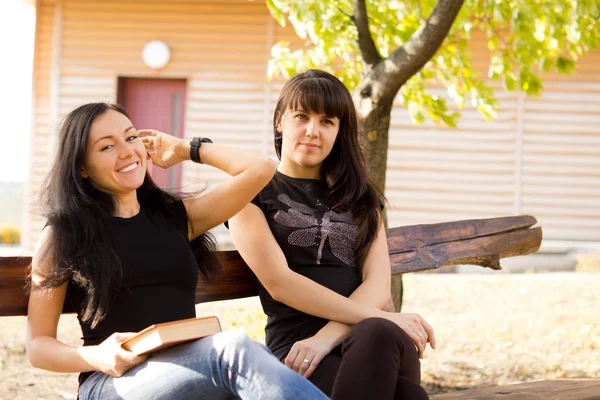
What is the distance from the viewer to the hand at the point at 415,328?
276 centimetres

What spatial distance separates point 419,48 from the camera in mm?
4301

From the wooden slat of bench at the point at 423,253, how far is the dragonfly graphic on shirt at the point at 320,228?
1.04ft

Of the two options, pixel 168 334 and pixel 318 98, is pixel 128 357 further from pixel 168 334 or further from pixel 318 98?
pixel 318 98

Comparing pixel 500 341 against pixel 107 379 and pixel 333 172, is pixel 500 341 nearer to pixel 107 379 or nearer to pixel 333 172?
pixel 333 172

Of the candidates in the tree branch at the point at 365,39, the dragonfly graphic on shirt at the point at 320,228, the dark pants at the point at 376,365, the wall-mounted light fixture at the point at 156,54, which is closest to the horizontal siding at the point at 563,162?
the wall-mounted light fixture at the point at 156,54

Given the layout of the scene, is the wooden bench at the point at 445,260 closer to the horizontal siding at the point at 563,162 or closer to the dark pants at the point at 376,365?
the dark pants at the point at 376,365

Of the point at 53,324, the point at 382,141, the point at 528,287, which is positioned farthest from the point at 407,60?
the point at 528,287

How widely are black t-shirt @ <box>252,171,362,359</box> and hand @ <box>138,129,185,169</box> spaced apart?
1.19ft

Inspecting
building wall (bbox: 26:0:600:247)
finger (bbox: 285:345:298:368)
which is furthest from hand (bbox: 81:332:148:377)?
building wall (bbox: 26:0:600:247)

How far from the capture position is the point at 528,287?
8.45 m

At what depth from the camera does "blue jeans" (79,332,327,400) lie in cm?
214

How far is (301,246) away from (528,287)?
607 cm

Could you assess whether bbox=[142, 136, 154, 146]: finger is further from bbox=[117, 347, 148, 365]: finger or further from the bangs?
bbox=[117, 347, 148, 365]: finger

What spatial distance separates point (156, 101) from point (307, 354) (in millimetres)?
8707
